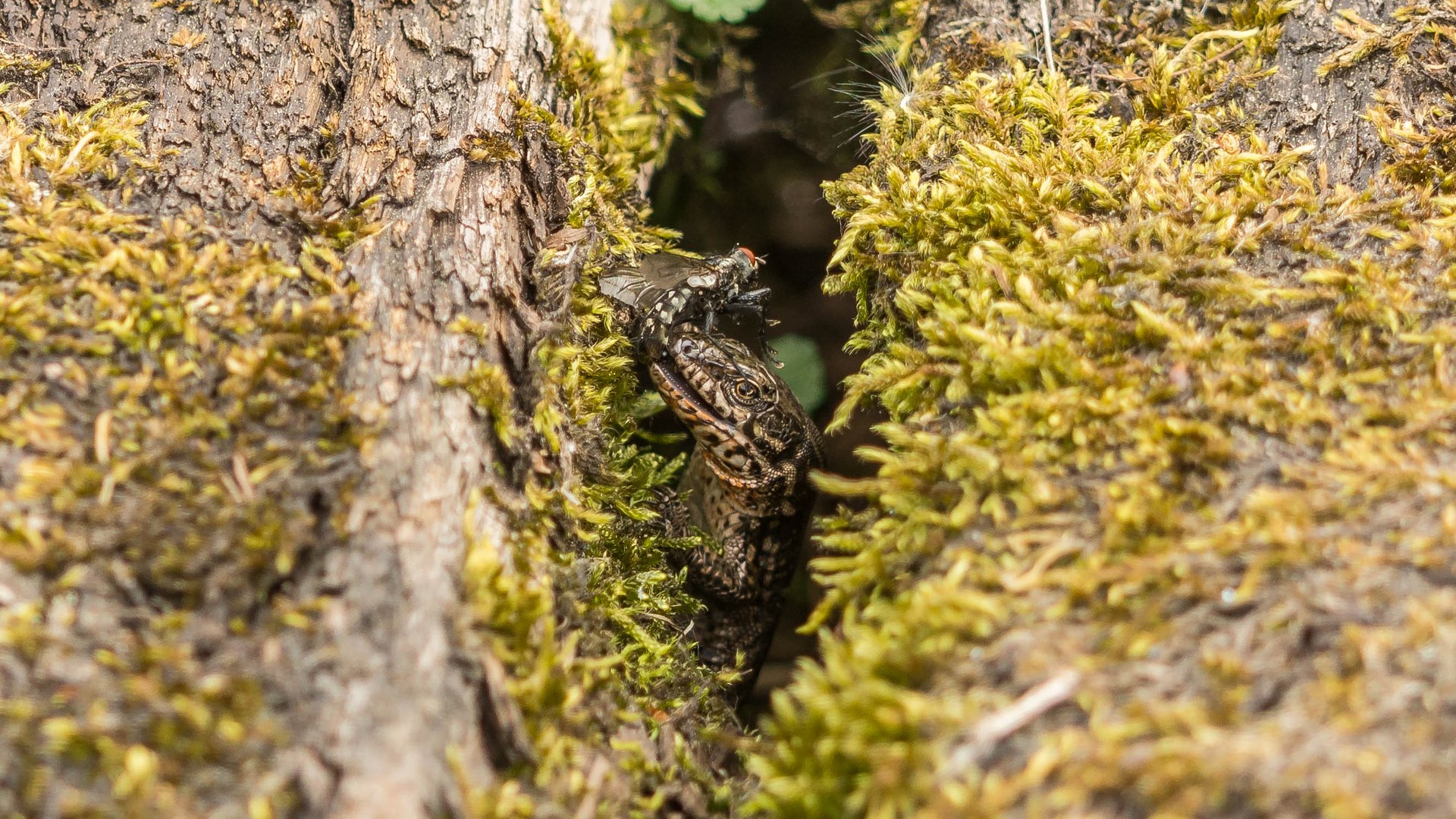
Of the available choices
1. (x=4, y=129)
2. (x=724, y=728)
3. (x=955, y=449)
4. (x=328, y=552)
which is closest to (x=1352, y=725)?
(x=955, y=449)

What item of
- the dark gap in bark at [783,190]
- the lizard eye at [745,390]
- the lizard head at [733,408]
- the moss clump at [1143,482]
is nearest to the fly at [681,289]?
the lizard head at [733,408]

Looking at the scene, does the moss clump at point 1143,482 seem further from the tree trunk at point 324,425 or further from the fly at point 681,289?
the tree trunk at point 324,425

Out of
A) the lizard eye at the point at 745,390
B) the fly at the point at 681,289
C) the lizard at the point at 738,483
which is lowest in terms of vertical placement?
the lizard at the point at 738,483

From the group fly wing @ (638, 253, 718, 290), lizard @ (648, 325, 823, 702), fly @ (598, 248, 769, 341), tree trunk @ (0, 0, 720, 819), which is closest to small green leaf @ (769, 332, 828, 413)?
lizard @ (648, 325, 823, 702)

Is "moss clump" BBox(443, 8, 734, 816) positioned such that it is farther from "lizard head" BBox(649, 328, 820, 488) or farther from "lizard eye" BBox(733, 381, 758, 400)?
"lizard eye" BBox(733, 381, 758, 400)

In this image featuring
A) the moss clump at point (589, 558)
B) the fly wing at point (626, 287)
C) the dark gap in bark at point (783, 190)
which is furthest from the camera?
the dark gap in bark at point (783, 190)

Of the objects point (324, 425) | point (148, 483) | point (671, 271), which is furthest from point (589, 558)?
point (671, 271)

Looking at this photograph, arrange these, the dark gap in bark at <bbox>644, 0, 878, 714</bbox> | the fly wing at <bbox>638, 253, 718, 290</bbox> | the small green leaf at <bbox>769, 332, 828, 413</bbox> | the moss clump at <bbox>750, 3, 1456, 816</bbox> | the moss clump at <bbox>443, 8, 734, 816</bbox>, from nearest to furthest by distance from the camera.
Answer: the moss clump at <bbox>750, 3, 1456, 816</bbox> → the moss clump at <bbox>443, 8, 734, 816</bbox> → the fly wing at <bbox>638, 253, 718, 290</bbox> → the small green leaf at <bbox>769, 332, 828, 413</bbox> → the dark gap in bark at <bbox>644, 0, 878, 714</bbox>
